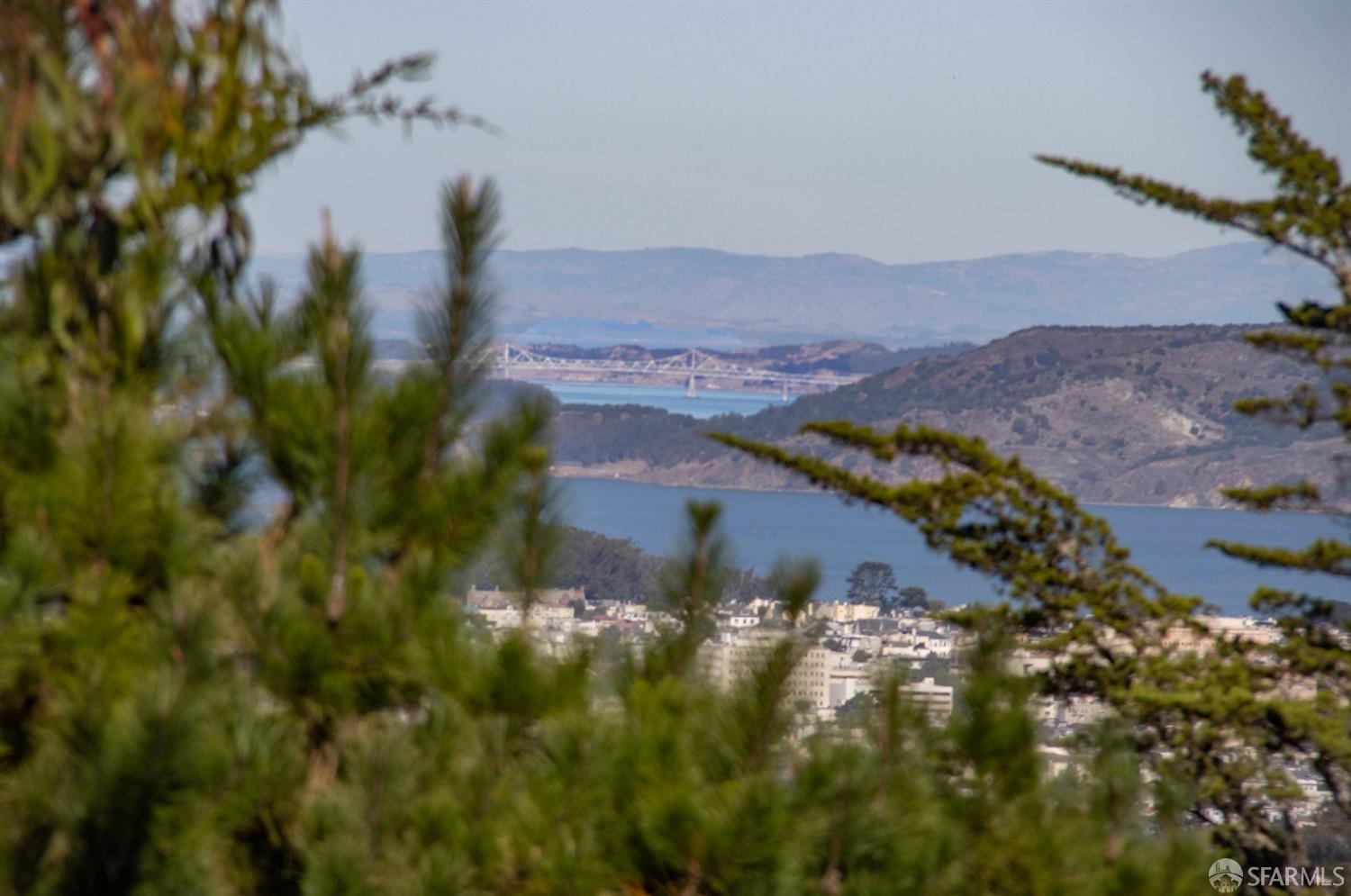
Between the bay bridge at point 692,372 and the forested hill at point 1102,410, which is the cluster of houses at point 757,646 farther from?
the bay bridge at point 692,372

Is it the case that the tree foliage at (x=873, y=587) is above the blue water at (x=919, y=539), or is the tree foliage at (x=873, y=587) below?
above

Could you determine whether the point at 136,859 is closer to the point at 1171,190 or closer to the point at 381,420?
the point at 381,420

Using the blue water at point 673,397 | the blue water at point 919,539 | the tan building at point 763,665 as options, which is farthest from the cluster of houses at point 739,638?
the blue water at point 673,397

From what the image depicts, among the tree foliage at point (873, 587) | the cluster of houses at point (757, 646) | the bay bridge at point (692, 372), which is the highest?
the bay bridge at point (692, 372)

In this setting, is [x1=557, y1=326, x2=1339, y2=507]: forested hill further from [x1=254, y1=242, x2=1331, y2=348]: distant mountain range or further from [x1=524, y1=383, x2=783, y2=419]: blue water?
[x1=254, y1=242, x2=1331, y2=348]: distant mountain range

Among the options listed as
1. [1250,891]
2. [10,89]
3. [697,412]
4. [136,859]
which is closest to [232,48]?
[10,89]
